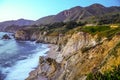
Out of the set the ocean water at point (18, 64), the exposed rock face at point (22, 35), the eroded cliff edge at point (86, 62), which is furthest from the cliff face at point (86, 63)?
the exposed rock face at point (22, 35)

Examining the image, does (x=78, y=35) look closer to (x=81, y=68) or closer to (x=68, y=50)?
(x=68, y=50)

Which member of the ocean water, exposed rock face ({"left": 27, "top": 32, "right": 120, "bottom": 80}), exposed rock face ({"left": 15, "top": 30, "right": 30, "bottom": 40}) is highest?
exposed rock face ({"left": 27, "top": 32, "right": 120, "bottom": 80})

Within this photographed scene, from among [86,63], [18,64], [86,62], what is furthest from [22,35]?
[86,63]

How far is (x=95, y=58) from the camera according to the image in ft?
87.1

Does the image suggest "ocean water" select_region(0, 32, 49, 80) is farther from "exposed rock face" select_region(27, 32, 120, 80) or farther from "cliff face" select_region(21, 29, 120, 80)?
"exposed rock face" select_region(27, 32, 120, 80)

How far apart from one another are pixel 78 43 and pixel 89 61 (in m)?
24.4

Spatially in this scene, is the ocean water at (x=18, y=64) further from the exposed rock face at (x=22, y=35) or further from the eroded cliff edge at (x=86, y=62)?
the exposed rock face at (x=22, y=35)

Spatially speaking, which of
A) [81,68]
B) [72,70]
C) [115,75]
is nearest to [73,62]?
[72,70]

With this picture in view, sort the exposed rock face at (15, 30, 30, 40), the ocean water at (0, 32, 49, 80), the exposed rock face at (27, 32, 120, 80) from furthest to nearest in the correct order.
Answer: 1. the exposed rock face at (15, 30, 30, 40)
2. the ocean water at (0, 32, 49, 80)
3. the exposed rock face at (27, 32, 120, 80)

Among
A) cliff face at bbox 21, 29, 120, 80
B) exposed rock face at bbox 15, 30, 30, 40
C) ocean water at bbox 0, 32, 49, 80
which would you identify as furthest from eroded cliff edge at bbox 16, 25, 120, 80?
exposed rock face at bbox 15, 30, 30, 40

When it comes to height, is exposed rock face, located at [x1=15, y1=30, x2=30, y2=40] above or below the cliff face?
below

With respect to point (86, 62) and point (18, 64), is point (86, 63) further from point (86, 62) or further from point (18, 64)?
point (18, 64)

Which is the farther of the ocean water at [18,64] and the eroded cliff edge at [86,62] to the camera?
the ocean water at [18,64]

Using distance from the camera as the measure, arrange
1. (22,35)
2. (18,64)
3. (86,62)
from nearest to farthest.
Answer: (86,62) → (18,64) → (22,35)
